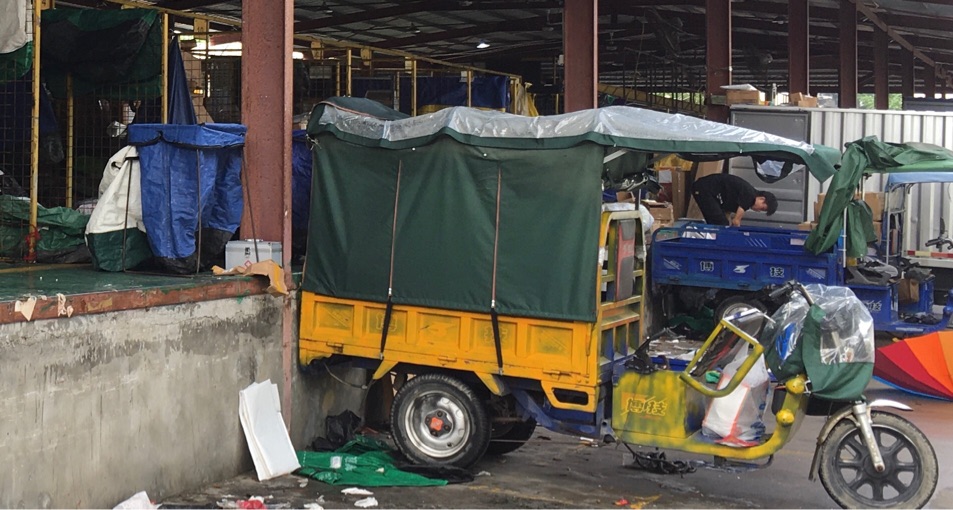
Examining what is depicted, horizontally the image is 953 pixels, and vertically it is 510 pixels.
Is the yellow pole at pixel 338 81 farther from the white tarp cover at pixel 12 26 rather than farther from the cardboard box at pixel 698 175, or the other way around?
the cardboard box at pixel 698 175

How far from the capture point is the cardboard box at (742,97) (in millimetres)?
17656

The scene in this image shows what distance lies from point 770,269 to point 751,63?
17.5 m

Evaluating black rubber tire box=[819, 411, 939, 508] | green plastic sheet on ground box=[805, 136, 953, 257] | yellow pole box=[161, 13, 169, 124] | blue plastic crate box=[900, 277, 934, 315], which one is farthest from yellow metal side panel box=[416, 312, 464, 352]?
blue plastic crate box=[900, 277, 934, 315]

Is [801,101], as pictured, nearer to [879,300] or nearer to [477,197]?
[879,300]

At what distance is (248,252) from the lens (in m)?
8.73

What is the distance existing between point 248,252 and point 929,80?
115 feet

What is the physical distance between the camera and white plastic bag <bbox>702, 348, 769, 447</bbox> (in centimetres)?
759

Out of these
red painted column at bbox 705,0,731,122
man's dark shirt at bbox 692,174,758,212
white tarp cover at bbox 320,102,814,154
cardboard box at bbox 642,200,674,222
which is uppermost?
red painted column at bbox 705,0,731,122

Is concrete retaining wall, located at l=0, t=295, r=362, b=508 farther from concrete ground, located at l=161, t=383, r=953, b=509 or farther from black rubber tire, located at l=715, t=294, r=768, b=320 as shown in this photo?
black rubber tire, located at l=715, t=294, r=768, b=320

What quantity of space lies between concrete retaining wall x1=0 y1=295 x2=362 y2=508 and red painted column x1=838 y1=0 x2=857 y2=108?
63.3 ft

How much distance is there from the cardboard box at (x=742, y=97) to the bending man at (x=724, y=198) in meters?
3.37

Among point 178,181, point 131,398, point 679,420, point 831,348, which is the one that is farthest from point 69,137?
point 831,348

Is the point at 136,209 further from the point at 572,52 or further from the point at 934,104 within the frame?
the point at 934,104

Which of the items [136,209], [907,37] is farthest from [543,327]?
[907,37]
